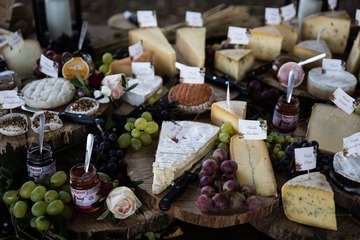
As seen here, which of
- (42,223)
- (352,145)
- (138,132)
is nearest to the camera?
(42,223)

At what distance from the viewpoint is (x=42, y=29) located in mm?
2885

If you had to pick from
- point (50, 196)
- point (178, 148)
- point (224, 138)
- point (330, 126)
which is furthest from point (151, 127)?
point (330, 126)

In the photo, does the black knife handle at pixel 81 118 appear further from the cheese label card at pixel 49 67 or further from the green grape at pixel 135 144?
the cheese label card at pixel 49 67

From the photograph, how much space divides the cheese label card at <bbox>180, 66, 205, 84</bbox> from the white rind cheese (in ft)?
0.49

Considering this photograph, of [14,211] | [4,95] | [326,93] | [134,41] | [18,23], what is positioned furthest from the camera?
[18,23]

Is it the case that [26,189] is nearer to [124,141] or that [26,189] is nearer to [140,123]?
[124,141]

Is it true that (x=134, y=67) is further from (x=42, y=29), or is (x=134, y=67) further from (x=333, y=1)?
(x=333, y=1)

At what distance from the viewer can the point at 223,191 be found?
1638 millimetres

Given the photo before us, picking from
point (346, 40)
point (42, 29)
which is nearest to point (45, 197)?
point (42, 29)

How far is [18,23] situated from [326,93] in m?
1.87

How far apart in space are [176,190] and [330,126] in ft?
2.52

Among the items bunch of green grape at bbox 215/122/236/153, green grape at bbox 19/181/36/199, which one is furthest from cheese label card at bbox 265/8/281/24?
green grape at bbox 19/181/36/199

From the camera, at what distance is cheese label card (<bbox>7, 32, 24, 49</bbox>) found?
8.07 feet

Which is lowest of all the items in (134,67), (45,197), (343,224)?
(343,224)
